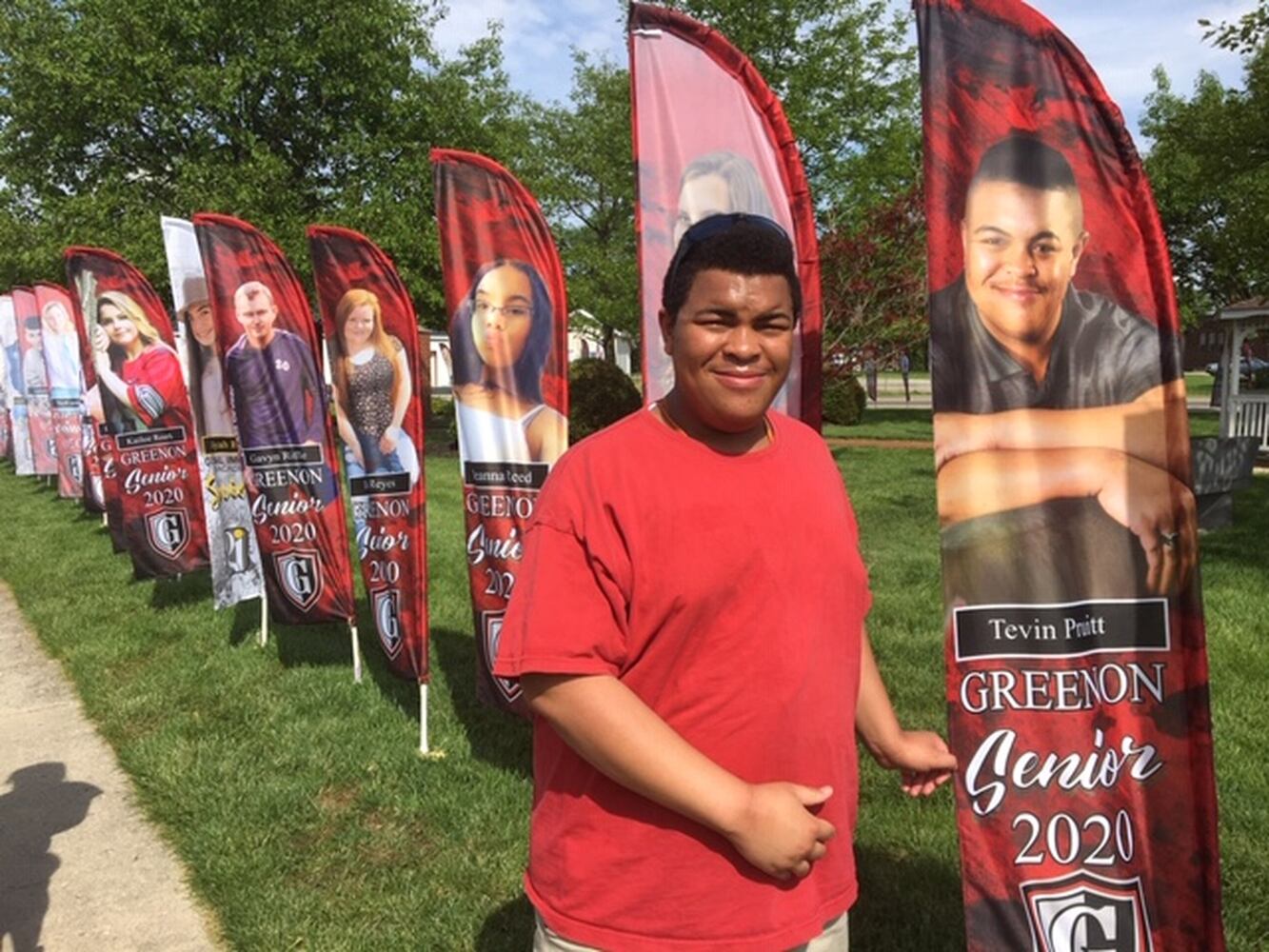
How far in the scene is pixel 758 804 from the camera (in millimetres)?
1506

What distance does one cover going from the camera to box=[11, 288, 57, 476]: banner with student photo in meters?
14.4

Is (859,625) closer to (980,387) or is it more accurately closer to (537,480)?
(980,387)

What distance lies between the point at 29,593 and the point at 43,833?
5649mm

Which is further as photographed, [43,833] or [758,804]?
[43,833]

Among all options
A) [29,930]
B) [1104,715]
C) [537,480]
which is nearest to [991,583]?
[1104,715]

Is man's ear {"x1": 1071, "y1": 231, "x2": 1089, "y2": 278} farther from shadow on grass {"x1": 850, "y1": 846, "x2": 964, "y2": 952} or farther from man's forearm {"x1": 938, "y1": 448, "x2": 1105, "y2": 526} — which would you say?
shadow on grass {"x1": 850, "y1": 846, "x2": 964, "y2": 952}

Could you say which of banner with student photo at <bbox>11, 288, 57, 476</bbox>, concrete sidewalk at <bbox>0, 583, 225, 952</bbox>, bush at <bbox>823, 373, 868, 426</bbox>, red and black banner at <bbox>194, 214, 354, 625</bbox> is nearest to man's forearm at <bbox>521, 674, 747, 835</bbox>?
concrete sidewalk at <bbox>0, 583, 225, 952</bbox>

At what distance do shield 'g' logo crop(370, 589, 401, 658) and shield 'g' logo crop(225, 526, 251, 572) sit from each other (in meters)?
2.13

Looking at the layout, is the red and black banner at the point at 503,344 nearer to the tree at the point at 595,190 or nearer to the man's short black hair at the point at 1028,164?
the man's short black hair at the point at 1028,164

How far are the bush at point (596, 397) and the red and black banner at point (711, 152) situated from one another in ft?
37.5

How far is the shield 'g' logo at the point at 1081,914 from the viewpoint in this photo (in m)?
2.38

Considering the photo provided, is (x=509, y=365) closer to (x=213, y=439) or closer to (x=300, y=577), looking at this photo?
(x=300, y=577)

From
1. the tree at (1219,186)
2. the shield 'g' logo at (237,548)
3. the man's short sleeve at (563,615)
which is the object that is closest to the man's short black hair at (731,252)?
the man's short sleeve at (563,615)

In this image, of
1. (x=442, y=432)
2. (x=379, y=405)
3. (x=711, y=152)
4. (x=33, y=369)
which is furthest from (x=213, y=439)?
(x=442, y=432)
